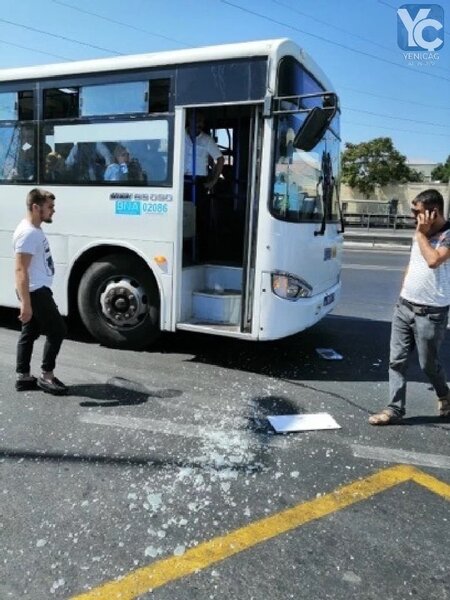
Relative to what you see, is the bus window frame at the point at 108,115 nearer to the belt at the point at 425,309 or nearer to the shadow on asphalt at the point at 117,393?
the shadow on asphalt at the point at 117,393

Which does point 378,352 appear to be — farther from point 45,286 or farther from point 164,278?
point 45,286

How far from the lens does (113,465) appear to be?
3.38 m

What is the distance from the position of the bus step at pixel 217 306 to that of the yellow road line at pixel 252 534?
2.36m

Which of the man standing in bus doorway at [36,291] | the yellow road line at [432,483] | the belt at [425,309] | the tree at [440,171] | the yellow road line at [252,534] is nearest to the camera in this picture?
the yellow road line at [252,534]

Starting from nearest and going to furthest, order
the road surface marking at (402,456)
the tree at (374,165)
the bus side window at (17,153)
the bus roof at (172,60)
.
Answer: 1. the road surface marking at (402,456)
2. the bus roof at (172,60)
3. the bus side window at (17,153)
4. the tree at (374,165)

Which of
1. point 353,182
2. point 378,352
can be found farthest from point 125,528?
point 353,182

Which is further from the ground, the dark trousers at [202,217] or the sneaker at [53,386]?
the dark trousers at [202,217]

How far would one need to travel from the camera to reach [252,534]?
2.72 m

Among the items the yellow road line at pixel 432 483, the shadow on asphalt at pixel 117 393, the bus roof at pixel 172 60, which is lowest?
the yellow road line at pixel 432 483

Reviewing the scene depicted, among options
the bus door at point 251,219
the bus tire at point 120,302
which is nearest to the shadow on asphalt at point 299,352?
the bus tire at point 120,302

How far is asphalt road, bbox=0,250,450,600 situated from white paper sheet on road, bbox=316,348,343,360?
1.74 feet

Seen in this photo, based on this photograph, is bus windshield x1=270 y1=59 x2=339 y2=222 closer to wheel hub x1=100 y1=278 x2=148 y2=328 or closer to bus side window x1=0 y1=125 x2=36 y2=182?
wheel hub x1=100 y1=278 x2=148 y2=328

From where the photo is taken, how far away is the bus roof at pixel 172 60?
473 centimetres

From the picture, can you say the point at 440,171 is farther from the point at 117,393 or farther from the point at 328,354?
the point at 117,393
